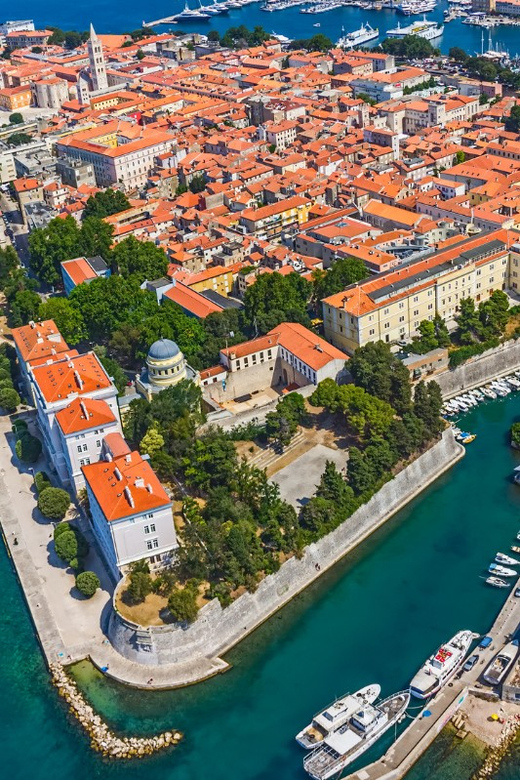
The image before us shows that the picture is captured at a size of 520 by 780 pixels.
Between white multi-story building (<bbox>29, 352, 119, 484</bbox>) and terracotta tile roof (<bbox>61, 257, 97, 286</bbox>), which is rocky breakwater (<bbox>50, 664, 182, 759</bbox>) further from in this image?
terracotta tile roof (<bbox>61, 257, 97, 286</bbox>)

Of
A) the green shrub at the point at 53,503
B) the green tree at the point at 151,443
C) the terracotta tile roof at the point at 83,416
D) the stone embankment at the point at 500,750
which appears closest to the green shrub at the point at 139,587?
the green shrub at the point at 53,503

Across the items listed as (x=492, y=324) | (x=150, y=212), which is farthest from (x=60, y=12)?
(x=492, y=324)

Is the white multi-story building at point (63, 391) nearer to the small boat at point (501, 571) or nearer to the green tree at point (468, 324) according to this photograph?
the small boat at point (501, 571)

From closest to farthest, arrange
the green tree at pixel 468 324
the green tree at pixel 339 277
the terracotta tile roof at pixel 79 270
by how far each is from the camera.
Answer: the green tree at pixel 468 324 → the green tree at pixel 339 277 → the terracotta tile roof at pixel 79 270

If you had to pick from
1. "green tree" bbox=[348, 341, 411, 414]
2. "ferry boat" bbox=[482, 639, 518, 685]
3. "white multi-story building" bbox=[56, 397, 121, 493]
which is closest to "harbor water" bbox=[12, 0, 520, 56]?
"green tree" bbox=[348, 341, 411, 414]

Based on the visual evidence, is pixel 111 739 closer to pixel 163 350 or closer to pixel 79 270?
pixel 163 350

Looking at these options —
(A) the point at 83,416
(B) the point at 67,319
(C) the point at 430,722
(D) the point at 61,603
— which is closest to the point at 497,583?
(C) the point at 430,722
